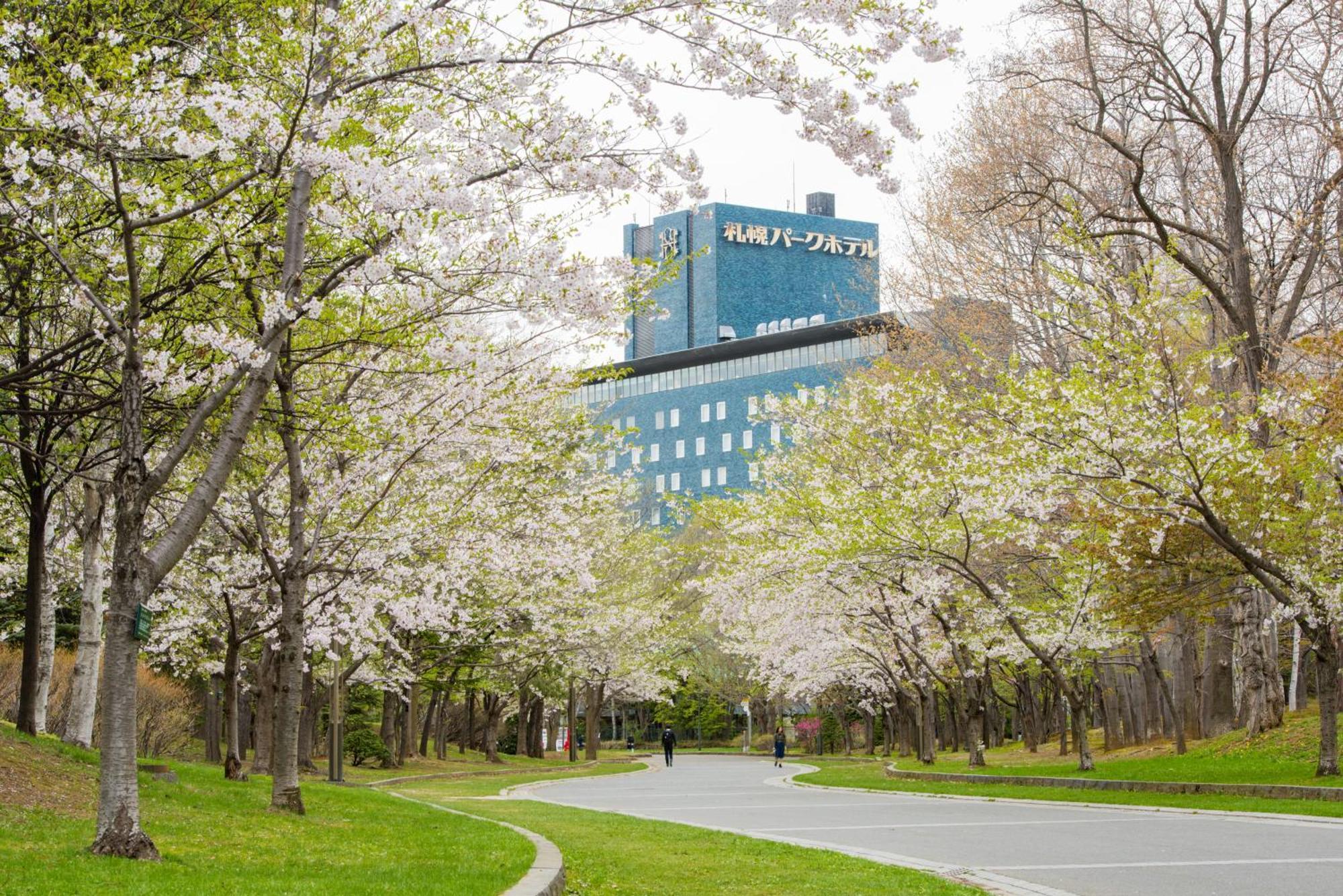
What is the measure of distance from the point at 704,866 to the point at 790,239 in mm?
112629

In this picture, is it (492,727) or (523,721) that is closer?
(492,727)

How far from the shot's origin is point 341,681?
27.1 metres

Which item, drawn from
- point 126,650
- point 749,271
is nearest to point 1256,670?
point 126,650

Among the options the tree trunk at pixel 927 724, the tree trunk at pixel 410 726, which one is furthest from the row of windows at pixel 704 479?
the tree trunk at pixel 927 724

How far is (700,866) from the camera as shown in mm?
11086

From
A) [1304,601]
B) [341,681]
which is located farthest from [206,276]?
[341,681]

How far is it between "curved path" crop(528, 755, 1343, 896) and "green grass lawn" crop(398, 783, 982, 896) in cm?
60

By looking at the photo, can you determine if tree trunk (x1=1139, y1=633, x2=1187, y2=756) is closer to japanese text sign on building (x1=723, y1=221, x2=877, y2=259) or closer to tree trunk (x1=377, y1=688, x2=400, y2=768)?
tree trunk (x1=377, y1=688, x2=400, y2=768)

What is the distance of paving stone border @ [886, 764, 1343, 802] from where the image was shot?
54.6 feet

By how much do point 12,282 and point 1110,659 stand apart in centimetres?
2902

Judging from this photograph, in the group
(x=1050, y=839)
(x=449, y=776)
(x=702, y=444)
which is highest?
(x=702, y=444)

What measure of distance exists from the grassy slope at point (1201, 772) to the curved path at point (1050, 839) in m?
0.96

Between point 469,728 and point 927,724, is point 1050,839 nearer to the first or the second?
point 927,724

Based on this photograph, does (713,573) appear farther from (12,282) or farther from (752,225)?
(752,225)
